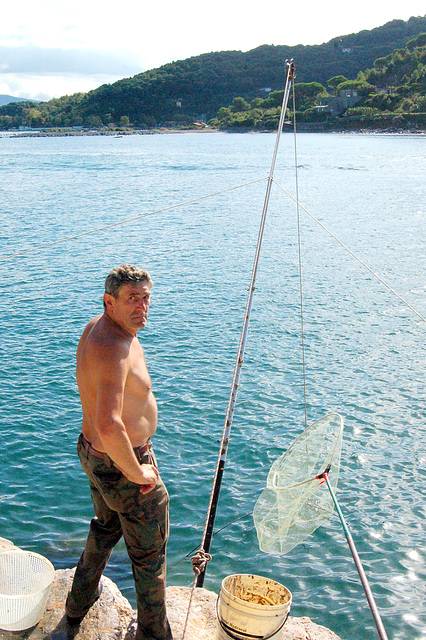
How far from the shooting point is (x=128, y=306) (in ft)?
10.5

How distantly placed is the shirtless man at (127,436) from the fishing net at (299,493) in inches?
57.1

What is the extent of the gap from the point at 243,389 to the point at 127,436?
6992 millimetres

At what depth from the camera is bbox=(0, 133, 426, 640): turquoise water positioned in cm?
586

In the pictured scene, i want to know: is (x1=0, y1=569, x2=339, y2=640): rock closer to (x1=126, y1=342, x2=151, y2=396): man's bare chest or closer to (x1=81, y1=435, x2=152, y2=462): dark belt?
(x1=81, y1=435, x2=152, y2=462): dark belt

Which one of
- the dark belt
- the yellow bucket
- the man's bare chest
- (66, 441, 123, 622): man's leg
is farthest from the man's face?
the yellow bucket

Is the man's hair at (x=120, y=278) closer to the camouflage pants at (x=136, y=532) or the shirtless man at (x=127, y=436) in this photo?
the shirtless man at (x=127, y=436)

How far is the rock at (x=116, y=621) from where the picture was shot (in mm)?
3748

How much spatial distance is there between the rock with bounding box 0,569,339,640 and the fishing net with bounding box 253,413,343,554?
2.13 ft

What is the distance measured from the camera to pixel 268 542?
5.12 metres

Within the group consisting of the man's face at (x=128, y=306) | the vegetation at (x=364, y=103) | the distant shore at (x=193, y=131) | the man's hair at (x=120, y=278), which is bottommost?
the man's face at (x=128, y=306)

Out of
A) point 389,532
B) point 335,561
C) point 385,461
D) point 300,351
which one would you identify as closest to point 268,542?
point 335,561

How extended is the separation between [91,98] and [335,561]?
207204 millimetres

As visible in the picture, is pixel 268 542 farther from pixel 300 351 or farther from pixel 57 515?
pixel 300 351

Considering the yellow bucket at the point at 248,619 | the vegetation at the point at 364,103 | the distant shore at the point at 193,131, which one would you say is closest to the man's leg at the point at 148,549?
the yellow bucket at the point at 248,619
